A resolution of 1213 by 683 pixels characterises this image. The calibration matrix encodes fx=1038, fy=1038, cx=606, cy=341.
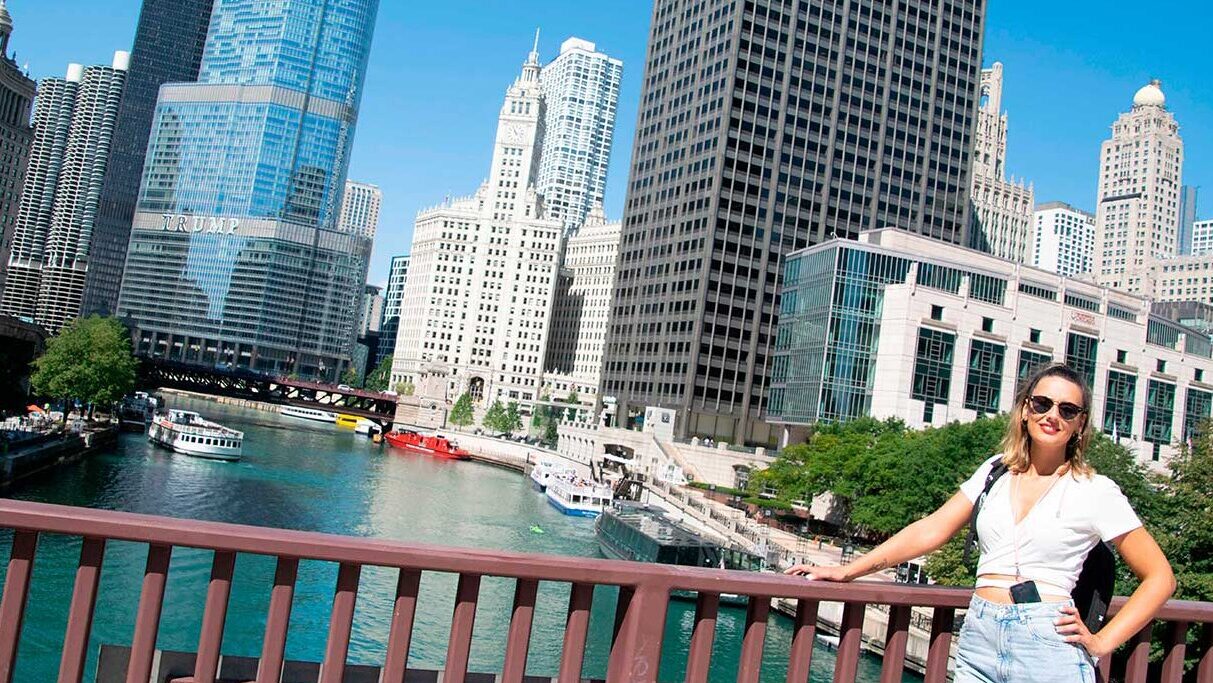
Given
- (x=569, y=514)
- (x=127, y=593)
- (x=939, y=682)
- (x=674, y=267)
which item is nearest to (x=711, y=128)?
(x=674, y=267)

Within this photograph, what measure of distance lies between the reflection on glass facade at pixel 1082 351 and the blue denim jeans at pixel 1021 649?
103664mm

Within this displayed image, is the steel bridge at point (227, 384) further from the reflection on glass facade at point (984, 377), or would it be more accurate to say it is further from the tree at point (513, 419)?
the reflection on glass facade at point (984, 377)

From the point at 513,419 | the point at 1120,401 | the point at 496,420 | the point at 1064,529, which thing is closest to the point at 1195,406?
the point at 1120,401

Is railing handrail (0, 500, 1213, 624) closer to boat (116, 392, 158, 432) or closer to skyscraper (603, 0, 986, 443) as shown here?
boat (116, 392, 158, 432)

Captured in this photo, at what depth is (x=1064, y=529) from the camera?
5711mm

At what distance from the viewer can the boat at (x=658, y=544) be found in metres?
63.8

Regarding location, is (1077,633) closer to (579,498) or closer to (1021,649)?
(1021,649)

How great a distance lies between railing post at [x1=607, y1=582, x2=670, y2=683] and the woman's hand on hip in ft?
7.07

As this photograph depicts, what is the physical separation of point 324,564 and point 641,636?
45.6 m

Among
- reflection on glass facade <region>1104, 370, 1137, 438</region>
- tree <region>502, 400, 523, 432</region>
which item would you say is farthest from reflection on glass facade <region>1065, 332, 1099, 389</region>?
tree <region>502, 400, 523, 432</region>

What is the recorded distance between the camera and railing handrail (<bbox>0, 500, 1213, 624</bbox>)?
215 inches

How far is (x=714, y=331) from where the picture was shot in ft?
460

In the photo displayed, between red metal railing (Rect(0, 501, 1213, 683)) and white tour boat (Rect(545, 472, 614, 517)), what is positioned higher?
red metal railing (Rect(0, 501, 1213, 683))

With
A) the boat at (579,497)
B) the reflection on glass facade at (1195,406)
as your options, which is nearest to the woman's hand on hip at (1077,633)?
the boat at (579,497)
